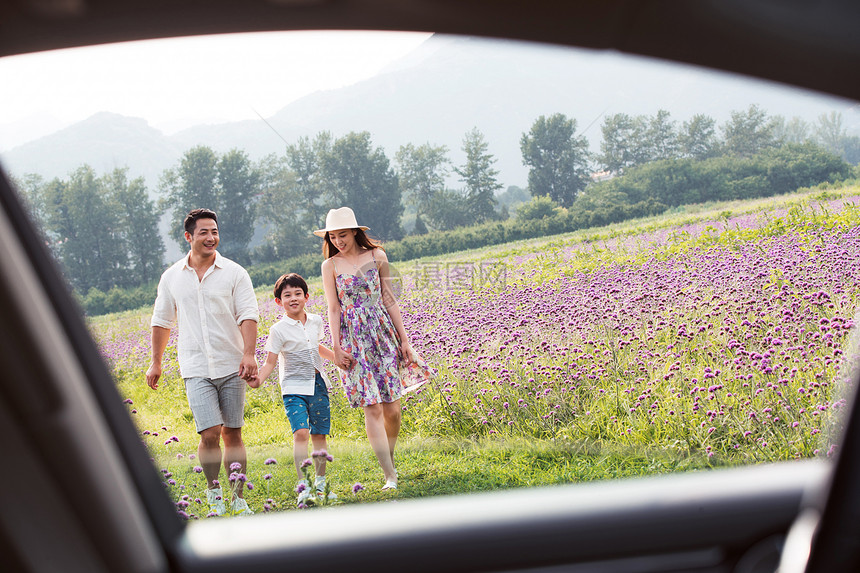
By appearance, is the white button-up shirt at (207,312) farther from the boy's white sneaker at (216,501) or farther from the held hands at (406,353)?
the held hands at (406,353)

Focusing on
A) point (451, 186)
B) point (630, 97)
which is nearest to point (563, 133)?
point (630, 97)

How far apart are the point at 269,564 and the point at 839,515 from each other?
40.1 inches

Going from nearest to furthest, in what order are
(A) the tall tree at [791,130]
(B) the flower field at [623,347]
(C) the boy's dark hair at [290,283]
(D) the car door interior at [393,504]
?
(D) the car door interior at [393,504] → (B) the flower field at [623,347] → (C) the boy's dark hair at [290,283] → (A) the tall tree at [791,130]

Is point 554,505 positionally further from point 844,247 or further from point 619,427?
point 844,247

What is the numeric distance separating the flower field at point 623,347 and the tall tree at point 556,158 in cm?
60

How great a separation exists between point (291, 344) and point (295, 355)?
8 centimetres

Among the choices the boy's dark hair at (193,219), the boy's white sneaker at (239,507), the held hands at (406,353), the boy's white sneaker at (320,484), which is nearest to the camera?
the boy's white sneaker at (239,507)

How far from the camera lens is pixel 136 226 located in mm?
7574

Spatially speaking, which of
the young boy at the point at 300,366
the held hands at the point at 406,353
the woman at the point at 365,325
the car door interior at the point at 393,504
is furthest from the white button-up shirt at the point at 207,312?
the car door interior at the point at 393,504

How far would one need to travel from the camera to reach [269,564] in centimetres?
127

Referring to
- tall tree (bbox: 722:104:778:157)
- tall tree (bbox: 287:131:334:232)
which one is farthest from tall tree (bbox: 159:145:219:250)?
tall tree (bbox: 722:104:778:157)

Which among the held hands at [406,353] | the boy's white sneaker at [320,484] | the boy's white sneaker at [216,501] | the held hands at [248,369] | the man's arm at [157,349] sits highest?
the man's arm at [157,349]

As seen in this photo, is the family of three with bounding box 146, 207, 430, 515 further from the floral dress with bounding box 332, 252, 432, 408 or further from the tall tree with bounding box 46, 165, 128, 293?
the tall tree with bounding box 46, 165, 128, 293

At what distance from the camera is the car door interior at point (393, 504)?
90 cm
